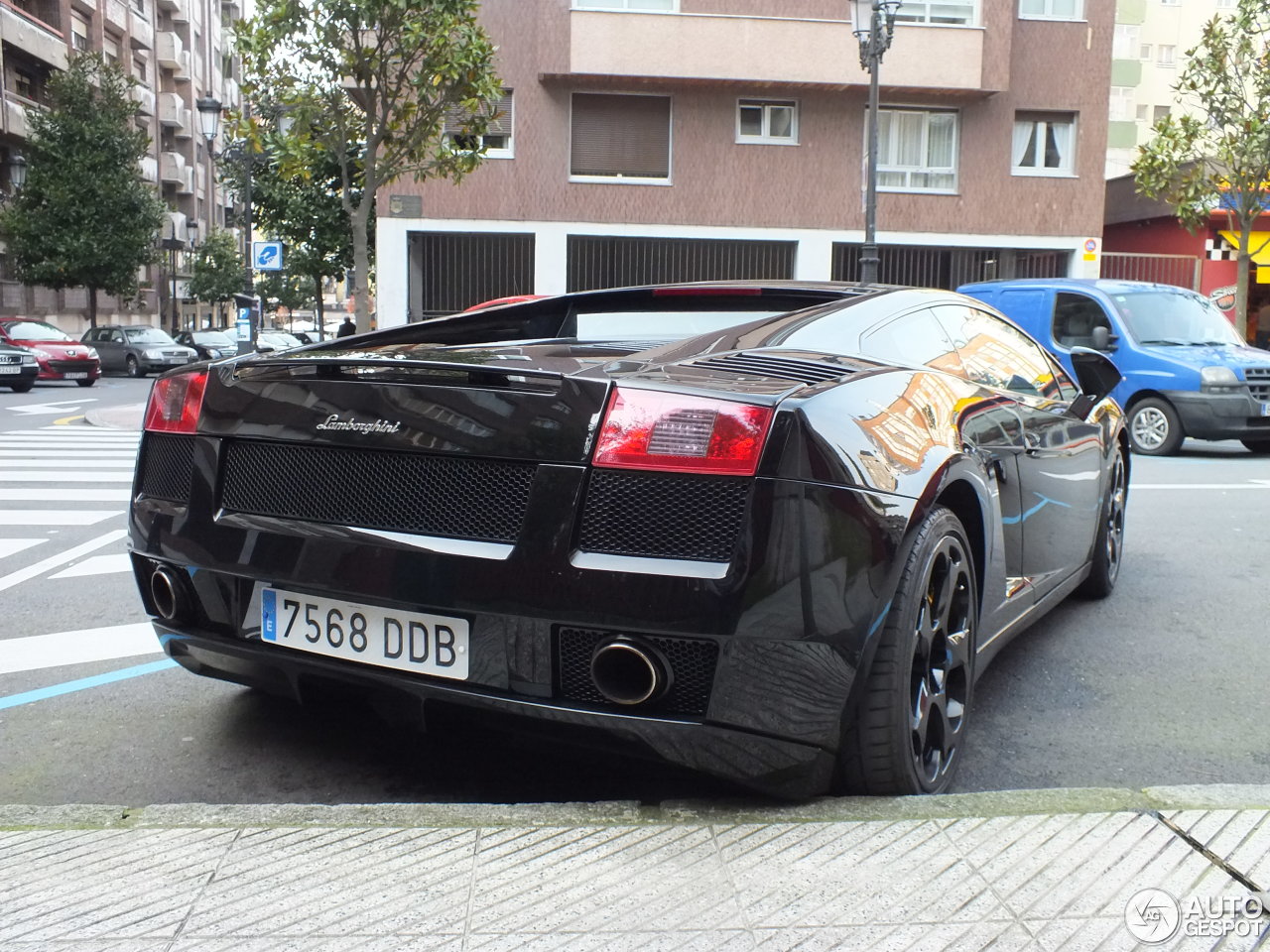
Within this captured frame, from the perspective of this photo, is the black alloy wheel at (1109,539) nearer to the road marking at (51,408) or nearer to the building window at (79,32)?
the road marking at (51,408)

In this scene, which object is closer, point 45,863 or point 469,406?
point 45,863

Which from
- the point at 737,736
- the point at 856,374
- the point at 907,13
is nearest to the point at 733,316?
the point at 856,374

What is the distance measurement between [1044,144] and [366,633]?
2556 cm

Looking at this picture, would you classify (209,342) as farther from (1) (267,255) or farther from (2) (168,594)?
(2) (168,594)

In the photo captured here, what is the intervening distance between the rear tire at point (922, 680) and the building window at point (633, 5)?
2222 cm

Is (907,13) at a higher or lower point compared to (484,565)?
higher

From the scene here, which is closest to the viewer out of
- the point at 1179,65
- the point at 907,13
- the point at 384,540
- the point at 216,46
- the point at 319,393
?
the point at 384,540

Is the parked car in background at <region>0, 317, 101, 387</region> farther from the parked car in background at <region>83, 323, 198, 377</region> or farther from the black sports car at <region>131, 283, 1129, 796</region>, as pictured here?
the black sports car at <region>131, 283, 1129, 796</region>

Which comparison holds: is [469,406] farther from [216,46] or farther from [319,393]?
[216,46]

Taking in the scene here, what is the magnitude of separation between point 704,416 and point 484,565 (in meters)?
0.55

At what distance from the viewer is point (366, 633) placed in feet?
9.30

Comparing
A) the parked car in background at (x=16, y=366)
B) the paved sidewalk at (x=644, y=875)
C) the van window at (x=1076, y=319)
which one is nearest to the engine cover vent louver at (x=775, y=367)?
the paved sidewalk at (x=644, y=875)

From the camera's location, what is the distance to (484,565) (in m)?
2.65

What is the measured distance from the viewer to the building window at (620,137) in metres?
24.7
